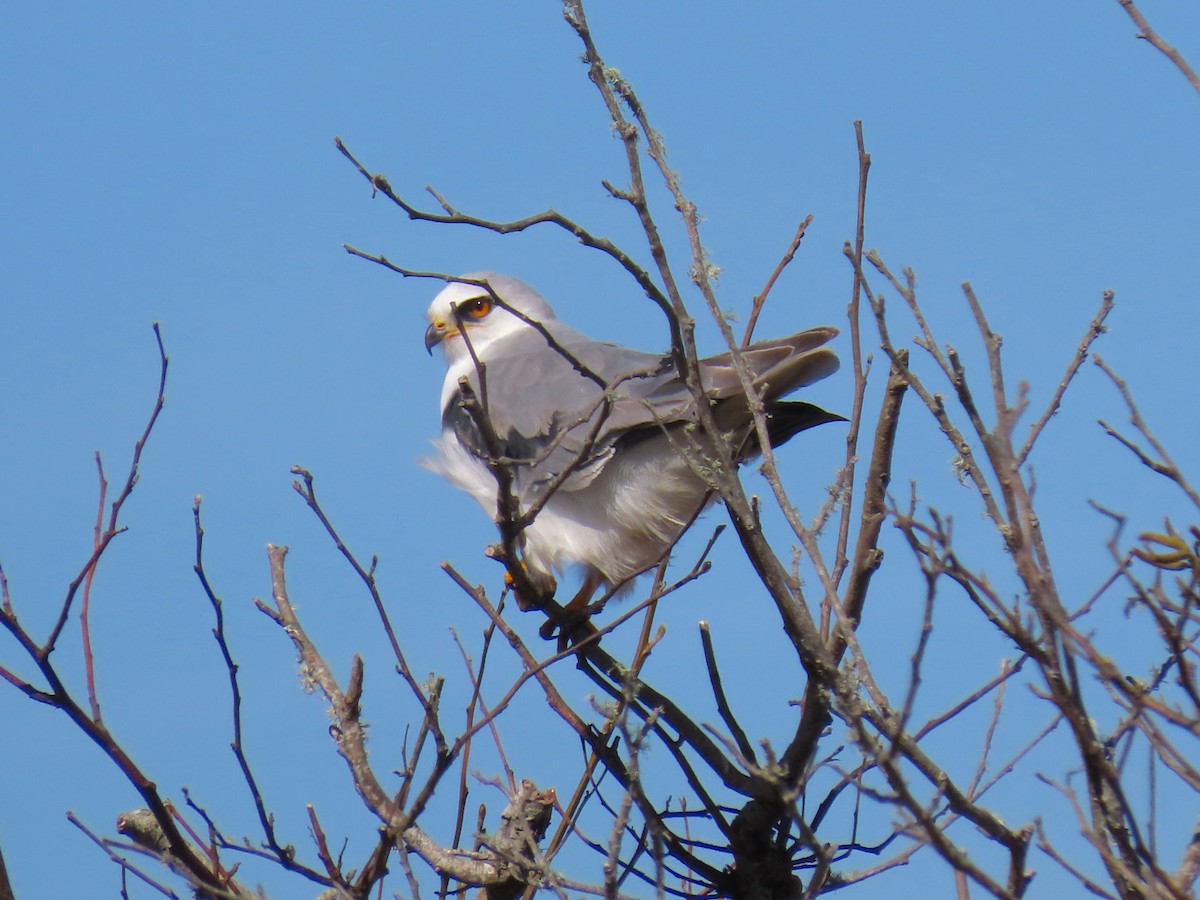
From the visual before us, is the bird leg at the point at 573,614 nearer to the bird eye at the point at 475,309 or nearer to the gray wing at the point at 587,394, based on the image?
the gray wing at the point at 587,394

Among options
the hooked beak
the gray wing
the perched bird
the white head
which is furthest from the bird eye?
the perched bird

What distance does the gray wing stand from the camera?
13.5 ft

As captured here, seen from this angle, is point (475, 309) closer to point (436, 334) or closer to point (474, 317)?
point (474, 317)

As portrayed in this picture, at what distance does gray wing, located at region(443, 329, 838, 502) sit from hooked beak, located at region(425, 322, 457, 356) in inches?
36.5

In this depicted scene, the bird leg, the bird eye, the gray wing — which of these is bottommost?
the bird leg

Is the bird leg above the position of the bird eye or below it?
below

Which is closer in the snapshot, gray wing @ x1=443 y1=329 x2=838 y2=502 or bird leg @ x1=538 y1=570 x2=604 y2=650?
gray wing @ x1=443 y1=329 x2=838 y2=502

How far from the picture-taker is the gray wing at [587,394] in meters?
4.13

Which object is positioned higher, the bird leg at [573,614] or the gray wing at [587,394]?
the gray wing at [587,394]

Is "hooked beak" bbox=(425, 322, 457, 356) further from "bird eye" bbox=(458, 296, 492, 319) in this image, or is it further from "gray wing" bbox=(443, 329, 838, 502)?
"gray wing" bbox=(443, 329, 838, 502)

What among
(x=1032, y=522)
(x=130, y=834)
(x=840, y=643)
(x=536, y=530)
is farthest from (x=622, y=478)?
(x=1032, y=522)

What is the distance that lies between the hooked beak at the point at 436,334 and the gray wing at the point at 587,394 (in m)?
0.93

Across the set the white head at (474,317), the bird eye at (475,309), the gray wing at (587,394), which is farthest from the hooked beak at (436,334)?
the gray wing at (587,394)

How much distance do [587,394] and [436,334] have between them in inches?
72.0
